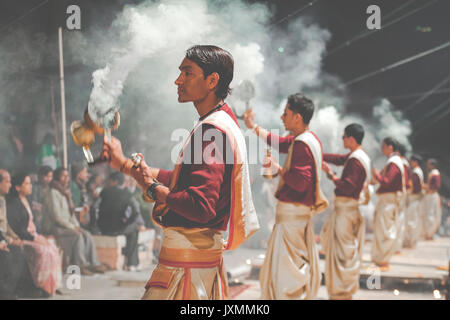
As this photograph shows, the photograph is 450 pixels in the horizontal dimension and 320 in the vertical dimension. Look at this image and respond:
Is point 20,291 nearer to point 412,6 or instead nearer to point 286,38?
point 286,38

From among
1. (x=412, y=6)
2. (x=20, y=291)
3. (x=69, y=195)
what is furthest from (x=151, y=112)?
(x=412, y=6)

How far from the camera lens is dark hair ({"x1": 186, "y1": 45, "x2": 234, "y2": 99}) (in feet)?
7.17

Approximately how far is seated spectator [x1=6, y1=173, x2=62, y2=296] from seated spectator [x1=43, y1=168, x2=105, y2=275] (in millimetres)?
227

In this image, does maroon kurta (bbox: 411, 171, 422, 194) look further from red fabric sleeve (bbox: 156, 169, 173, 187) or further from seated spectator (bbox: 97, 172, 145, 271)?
red fabric sleeve (bbox: 156, 169, 173, 187)

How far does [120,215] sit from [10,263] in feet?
4.86

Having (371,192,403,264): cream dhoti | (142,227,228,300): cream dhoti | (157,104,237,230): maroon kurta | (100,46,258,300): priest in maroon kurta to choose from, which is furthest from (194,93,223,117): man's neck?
(371,192,403,264): cream dhoti

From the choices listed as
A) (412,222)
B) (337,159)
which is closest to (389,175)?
(337,159)

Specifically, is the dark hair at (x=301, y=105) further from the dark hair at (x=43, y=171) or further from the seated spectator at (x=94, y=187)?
the seated spectator at (x=94, y=187)

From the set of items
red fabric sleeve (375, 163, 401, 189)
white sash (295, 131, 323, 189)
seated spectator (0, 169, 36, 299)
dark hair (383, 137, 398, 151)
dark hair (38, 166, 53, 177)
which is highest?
dark hair (383, 137, 398, 151)

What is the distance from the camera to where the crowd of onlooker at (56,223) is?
4.63m

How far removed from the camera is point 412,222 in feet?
33.4

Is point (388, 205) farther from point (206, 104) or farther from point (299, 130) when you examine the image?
point (206, 104)

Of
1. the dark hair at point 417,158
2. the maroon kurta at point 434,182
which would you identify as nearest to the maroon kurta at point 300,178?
the dark hair at point 417,158

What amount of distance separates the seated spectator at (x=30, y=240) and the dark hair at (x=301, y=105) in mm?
2720
